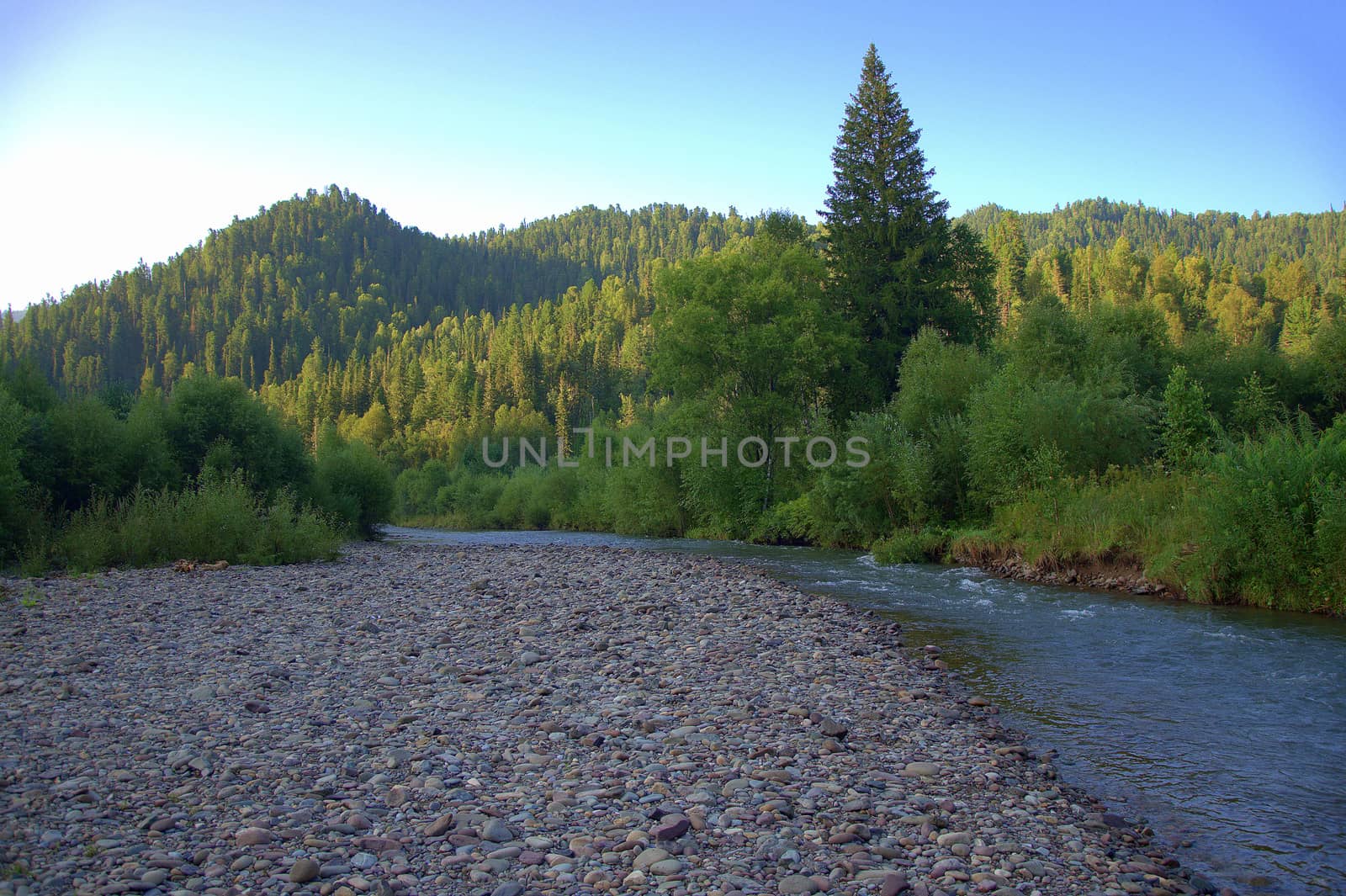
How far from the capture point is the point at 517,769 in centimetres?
632

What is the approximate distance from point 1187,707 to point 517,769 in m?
7.38

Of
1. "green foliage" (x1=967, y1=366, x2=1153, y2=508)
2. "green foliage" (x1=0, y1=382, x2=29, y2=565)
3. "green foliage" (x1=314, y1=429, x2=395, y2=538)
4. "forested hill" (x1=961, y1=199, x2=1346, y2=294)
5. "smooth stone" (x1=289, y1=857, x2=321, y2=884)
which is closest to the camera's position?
"smooth stone" (x1=289, y1=857, x2=321, y2=884)

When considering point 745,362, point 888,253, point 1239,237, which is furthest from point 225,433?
point 1239,237

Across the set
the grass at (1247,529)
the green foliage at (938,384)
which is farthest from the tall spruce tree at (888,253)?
the grass at (1247,529)

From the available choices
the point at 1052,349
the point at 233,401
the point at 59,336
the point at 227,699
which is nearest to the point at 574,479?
the point at 233,401

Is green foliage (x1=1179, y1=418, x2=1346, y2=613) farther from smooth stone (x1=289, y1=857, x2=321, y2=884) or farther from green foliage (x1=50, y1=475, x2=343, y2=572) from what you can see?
green foliage (x1=50, y1=475, x2=343, y2=572)

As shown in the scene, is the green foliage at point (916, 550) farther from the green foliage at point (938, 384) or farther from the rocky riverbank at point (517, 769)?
the rocky riverbank at point (517, 769)

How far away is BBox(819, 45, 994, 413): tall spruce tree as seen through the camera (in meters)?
38.4

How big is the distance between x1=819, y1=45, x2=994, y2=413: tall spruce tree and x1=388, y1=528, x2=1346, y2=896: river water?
77.0ft

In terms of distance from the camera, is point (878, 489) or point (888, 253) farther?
point (888, 253)

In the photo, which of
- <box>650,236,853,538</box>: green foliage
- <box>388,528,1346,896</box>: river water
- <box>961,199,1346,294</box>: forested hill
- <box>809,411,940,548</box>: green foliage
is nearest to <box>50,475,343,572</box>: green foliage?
<box>388,528,1346,896</box>: river water

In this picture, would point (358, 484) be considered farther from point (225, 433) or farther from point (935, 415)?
point (935, 415)

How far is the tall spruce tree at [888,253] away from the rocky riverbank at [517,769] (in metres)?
28.9

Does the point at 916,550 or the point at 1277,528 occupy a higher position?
the point at 1277,528
